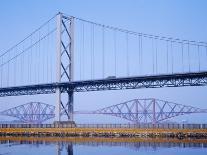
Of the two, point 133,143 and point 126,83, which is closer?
point 133,143

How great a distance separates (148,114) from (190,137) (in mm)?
63082

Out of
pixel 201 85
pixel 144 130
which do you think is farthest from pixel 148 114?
pixel 144 130

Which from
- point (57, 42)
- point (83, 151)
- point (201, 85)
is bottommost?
point (83, 151)

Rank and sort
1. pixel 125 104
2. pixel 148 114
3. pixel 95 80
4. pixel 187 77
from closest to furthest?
pixel 187 77
pixel 95 80
pixel 148 114
pixel 125 104

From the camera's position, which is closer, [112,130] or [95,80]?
[112,130]

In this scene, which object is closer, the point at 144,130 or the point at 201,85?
the point at 144,130

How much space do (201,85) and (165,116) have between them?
176 ft

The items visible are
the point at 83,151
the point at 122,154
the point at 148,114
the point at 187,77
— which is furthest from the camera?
the point at 148,114

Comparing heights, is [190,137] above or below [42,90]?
below

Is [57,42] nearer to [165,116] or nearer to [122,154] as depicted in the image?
[122,154]

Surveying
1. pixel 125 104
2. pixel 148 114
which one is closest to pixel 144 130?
pixel 148 114

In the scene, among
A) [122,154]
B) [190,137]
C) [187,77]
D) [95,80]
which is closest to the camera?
[122,154]

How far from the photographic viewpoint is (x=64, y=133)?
58875 mm

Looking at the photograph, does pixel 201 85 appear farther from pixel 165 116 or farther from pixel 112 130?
pixel 165 116
